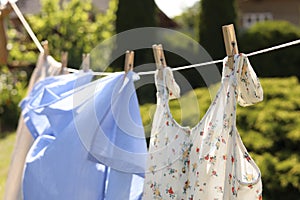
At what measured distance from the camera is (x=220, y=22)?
6492 mm

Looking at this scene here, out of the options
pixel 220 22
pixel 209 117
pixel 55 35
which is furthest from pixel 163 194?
pixel 55 35

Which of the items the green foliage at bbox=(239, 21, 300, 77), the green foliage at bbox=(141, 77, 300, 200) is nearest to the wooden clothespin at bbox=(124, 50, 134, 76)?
the green foliage at bbox=(141, 77, 300, 200)

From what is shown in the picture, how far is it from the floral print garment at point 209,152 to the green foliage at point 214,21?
196 inches

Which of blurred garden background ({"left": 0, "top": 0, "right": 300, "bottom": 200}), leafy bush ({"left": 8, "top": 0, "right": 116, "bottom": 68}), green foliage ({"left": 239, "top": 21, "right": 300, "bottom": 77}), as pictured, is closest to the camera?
blurred garden background ({"left": 0, "top": 0, "right": 300, "bottom": 200})

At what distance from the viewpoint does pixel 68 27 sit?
25.3 feet

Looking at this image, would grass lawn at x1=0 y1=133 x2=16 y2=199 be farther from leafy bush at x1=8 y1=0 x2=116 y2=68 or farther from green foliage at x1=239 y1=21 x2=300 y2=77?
green foliage at x1=239 y1=21 x2=300 y2=77

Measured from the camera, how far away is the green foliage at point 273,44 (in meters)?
6.21

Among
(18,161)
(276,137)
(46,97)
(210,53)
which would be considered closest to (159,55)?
(46,97)

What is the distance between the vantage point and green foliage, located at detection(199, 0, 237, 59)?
6.42 meters

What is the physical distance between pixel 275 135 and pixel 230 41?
174cm

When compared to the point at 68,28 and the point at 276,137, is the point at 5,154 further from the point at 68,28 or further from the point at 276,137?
the point at 276,137

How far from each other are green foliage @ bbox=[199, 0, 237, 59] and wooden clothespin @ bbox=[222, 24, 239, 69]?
5.17m

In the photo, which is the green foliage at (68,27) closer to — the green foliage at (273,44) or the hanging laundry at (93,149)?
the green foliage at (273,44)

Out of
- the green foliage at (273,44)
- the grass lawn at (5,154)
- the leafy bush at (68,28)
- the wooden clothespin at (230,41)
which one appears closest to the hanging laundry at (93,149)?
the wooden clothespin at (230,41)
